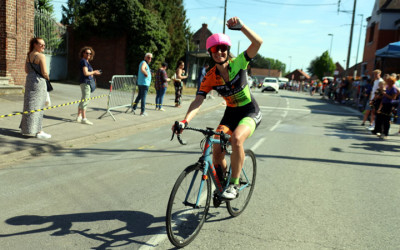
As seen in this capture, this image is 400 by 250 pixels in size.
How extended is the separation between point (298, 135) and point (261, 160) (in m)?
3.88

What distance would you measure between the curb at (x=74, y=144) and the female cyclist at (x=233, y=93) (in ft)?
12.8

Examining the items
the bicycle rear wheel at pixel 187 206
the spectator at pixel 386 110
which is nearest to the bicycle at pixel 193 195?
the bicycle rear wheel at pixel 187 206

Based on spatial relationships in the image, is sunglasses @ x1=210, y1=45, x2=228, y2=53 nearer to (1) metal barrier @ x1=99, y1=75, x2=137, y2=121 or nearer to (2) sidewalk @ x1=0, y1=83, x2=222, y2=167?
(2) sidewalk @ x1=0, y1=83, x2=222, y2=167

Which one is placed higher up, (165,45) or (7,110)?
(165,45)

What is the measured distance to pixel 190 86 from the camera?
35344mm

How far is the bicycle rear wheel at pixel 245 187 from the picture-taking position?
4.00 metres

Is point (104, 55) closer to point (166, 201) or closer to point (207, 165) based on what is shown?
Result: point (166, 201)

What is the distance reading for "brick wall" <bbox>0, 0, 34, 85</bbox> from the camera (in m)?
12.0

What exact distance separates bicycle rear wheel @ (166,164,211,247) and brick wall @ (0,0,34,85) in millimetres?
11524

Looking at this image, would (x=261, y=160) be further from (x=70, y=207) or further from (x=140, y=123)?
(x=140, y=123)

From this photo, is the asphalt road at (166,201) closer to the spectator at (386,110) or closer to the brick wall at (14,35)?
the spectator at (386,110)

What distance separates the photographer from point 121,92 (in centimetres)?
1143

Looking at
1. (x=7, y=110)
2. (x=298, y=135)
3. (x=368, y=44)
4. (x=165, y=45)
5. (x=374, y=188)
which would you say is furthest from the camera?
(x=368, y=44)

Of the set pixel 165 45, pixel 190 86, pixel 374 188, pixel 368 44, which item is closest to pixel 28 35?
pixel 165 45
